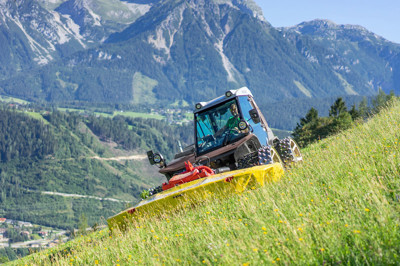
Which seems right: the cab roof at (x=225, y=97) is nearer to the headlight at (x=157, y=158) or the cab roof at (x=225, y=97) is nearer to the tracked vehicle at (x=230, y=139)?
the tracked vehicle at (x=230, y=139)

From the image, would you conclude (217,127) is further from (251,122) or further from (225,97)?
(251,122)

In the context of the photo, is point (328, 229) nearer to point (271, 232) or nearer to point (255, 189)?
point (271, 232)

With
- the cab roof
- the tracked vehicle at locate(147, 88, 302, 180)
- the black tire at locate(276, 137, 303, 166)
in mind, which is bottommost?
the black tire at locate(276, 137, 303, 166)

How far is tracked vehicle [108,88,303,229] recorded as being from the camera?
29.2 ft

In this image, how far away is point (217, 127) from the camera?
13633 mm

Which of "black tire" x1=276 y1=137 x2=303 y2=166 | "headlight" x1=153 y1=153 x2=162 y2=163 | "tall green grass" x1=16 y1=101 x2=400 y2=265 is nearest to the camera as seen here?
"tall green grass" x1=16 y1=101 x2=400 y2=265

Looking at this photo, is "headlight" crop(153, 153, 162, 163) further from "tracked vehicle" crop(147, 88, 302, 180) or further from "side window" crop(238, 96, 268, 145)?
"side window" crop(238, 96, 268, 145)

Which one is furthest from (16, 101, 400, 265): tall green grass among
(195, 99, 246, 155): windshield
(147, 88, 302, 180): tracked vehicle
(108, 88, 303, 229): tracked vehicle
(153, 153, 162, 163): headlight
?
(153, 153, 162, 163): headlight

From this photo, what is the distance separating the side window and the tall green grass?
400cm

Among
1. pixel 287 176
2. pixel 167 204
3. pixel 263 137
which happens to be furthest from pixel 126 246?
pixel 263 137

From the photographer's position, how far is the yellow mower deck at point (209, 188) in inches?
342

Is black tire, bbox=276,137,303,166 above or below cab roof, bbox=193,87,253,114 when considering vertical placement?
below

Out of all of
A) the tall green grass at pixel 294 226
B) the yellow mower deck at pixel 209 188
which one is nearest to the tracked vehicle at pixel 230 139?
the yellow mower deck at pixel 209 188

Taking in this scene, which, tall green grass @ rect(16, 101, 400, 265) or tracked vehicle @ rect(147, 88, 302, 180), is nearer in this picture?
tall green grass @ rect(16, 101, 400, 265)
